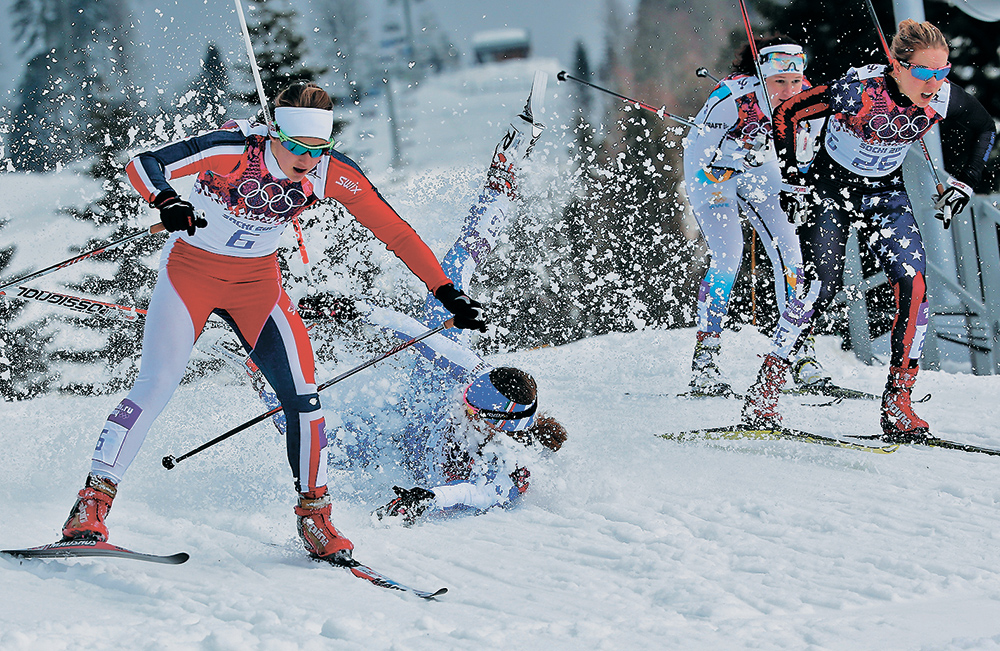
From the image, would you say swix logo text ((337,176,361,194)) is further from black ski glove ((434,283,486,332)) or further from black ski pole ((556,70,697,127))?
black ski pole ((556,70,697,127))

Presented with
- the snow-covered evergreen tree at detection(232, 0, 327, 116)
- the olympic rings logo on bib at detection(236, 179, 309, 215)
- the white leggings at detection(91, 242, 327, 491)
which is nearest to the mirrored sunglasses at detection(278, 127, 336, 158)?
the olympic rings logo on bib at detection(236, 179, 309, 215)

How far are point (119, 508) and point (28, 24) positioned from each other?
1247 cm

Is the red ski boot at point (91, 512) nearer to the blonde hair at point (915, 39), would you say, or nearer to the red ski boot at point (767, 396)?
the red ski boot at point (767, 396)

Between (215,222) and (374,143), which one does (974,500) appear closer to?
(215,222)

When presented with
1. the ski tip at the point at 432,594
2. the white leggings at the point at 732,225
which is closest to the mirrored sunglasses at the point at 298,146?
the ski tip at the point at 432,594

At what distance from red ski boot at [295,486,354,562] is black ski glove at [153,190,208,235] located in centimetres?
95

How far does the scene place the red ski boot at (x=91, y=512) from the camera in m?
2.27

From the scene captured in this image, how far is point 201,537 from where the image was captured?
8.73 feet

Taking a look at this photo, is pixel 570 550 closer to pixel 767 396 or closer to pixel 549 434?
pixel 549 434

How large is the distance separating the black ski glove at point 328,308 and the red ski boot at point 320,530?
90cm

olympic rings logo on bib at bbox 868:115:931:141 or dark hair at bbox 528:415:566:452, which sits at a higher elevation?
olympic rings logo on bib at bbox 868:115:931:141

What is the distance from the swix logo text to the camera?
2.68 meters

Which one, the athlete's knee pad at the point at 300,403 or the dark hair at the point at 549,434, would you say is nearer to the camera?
the athlete's knee pad at the point at 300,403

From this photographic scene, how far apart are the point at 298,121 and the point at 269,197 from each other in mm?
272
